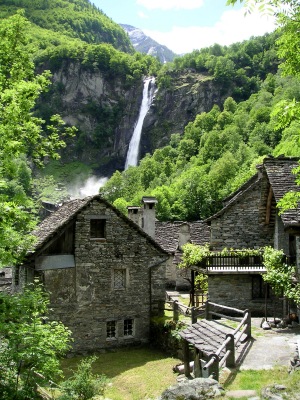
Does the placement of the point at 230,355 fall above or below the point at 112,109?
below

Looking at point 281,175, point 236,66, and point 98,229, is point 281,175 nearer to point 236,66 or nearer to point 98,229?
point 98,229

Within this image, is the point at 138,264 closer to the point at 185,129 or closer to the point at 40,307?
the point at 40,307

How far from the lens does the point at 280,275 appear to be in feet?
51.6

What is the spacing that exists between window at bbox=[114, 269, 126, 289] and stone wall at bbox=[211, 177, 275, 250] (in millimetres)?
5212

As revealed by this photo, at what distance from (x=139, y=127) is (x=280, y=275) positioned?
4299 inches

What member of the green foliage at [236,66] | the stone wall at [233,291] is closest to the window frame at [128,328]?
the stone wall at [233,291]

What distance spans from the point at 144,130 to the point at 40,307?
111104 mm

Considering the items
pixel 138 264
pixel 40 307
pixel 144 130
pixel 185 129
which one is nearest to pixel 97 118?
pixel 144 130

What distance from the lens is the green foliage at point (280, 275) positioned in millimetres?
15086

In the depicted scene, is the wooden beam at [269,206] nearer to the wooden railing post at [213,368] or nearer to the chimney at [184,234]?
the wooden railing post at [213,368]

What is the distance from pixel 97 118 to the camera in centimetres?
13750

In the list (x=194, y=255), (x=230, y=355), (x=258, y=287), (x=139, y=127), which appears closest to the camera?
(x=230, y=355)

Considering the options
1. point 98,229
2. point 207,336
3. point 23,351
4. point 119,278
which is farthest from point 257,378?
point 98,229

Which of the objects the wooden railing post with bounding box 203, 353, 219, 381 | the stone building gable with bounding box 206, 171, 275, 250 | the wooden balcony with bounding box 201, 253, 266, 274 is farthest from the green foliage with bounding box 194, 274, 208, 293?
the wooden railing post with bounding box 203, 353, 219, 381
